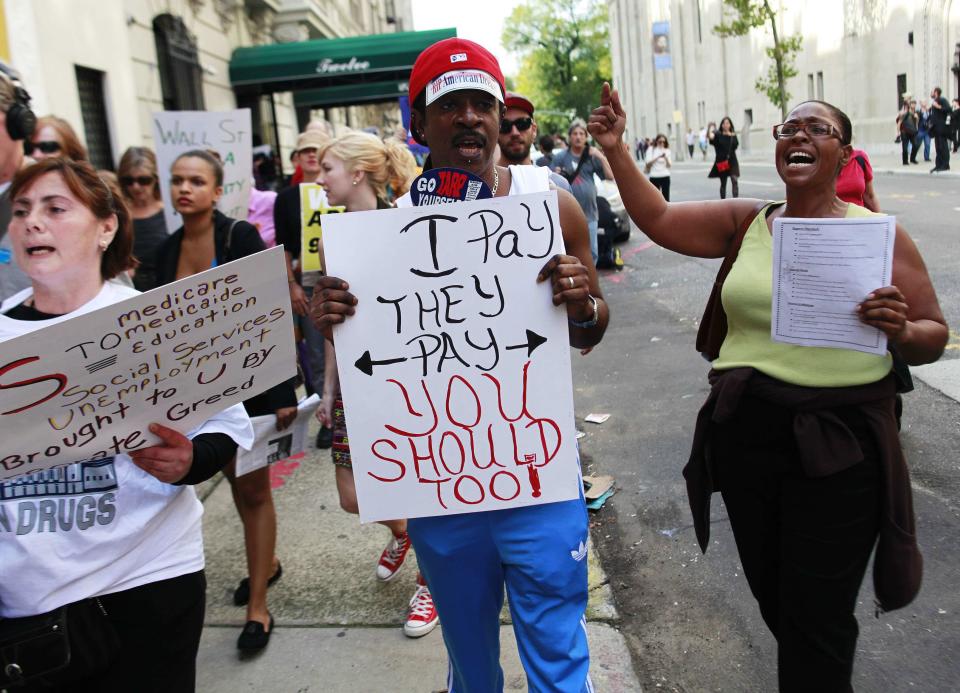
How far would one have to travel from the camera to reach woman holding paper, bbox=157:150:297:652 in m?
3.35

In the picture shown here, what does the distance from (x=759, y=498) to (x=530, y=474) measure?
0.79 metres

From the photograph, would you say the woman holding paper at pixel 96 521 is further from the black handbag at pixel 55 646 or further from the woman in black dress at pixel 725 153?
the woman in black dress at pixel 725 153

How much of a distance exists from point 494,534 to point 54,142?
11.1 ft

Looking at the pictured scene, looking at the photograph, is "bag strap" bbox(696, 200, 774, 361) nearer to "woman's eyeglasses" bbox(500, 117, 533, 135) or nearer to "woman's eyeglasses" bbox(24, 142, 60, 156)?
"woman's eyeglasses" bbox(500, 117, 533, 135)

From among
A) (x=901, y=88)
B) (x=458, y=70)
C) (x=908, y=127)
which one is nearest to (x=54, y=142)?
(x=458, y=70)

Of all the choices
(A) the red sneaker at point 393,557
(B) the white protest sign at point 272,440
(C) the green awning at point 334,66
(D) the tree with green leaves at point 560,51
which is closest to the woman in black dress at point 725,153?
(C) the green awning at point 334,66

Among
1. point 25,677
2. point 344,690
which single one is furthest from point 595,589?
point 25,677

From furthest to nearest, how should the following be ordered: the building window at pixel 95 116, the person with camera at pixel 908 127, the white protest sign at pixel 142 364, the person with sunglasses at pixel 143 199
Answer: the person with camera at pixel 908 127 → the building window at pixel 95 116 → the person with sunglasses at pixel 143 199 → the white protest sign at pixel 142 364

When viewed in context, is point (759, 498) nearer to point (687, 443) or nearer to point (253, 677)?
point (253, 677)

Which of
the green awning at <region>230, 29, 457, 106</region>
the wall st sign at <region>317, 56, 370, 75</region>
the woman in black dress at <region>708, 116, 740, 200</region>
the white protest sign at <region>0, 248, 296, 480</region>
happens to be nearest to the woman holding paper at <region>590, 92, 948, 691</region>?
the white protest sign at <region>0, 248, 296, 480</region>

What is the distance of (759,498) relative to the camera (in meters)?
2.42

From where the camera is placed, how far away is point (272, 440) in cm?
335

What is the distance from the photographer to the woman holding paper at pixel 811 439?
7.36 feet

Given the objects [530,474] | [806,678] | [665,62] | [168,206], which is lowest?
[806,678]
